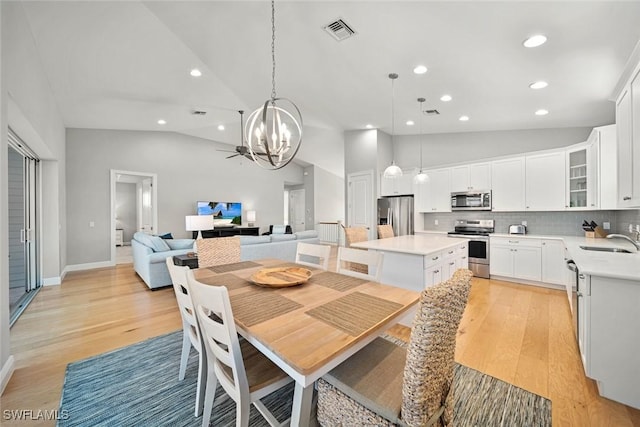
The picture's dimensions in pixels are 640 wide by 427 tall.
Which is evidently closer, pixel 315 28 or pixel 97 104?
pixel 315 28

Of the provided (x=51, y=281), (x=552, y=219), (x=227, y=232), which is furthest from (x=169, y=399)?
(x=227, y=232)

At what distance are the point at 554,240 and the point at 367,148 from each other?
3.87 m

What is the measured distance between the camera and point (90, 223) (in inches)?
242

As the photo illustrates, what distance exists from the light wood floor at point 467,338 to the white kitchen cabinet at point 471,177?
1835 millimetres

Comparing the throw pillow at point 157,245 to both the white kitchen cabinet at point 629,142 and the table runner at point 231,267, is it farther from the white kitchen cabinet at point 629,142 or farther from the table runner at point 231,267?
the white kitchen cabinet at point 629,142

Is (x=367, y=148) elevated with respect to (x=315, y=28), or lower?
lower

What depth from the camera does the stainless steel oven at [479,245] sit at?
185 inches

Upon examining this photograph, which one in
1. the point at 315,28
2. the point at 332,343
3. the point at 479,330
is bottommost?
the point at 479,330

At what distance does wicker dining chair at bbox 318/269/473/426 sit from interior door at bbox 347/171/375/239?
197 inches

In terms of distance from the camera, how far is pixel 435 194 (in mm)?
5598

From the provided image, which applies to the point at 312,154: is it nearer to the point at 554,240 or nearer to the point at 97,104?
the point at 97,104

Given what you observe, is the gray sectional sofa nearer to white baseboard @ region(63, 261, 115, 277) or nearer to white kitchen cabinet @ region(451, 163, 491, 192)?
white baseboard @ region(63, 261, 115, 277)

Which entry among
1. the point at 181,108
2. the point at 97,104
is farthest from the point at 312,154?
the point at 97,104

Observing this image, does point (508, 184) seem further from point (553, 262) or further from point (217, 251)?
point (217, 251)
